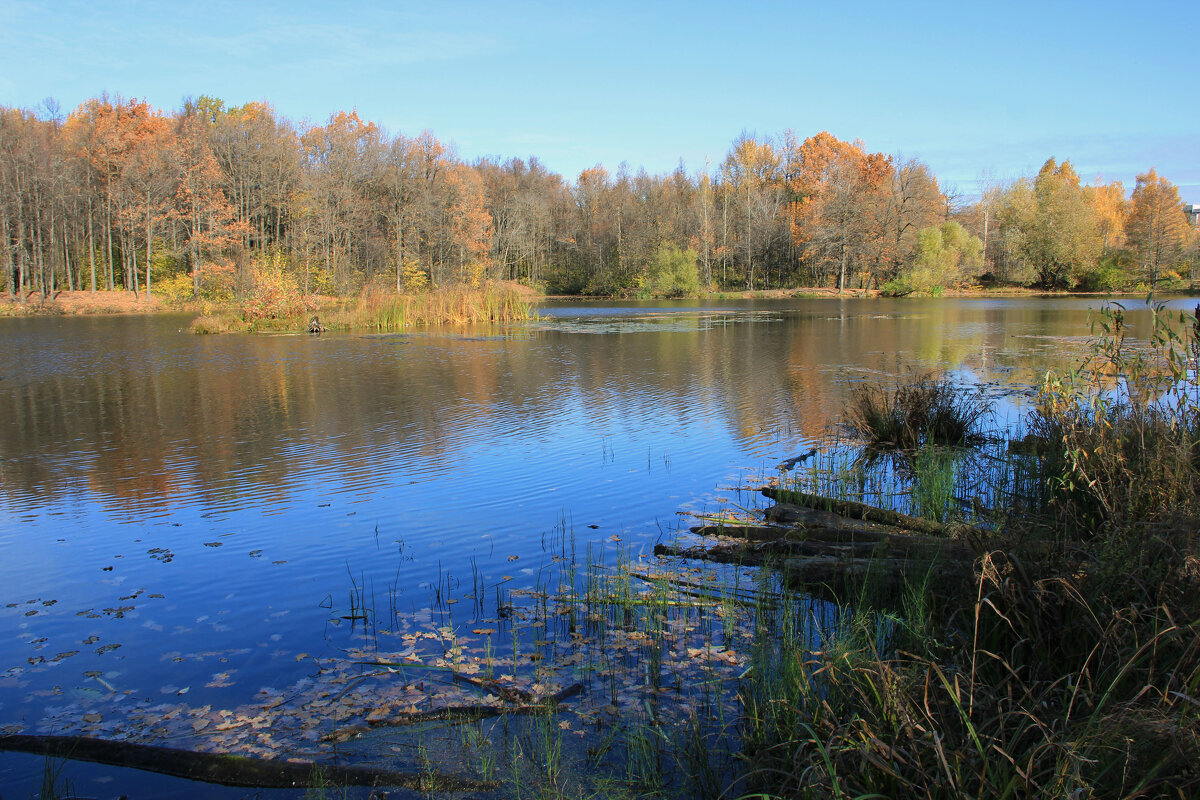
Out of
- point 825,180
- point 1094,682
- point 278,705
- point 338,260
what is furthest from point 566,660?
point 825,180

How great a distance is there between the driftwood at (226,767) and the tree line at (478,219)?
3448 centimetres

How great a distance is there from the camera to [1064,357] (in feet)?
63.3

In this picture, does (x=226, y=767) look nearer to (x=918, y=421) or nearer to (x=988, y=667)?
(x=988, y=667)

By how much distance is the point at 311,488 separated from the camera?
8.63 metres

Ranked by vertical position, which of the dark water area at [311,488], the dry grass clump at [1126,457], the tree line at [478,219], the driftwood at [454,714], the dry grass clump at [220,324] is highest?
the tree line at [478,219]

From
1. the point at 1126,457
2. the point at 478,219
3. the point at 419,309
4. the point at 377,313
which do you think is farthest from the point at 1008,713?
the point at 478,219

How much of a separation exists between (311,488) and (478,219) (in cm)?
5417

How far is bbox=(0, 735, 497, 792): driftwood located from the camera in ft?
10.8

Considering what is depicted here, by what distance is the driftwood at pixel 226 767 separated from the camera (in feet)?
10.8

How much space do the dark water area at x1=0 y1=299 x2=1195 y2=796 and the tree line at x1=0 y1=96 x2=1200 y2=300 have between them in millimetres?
22092

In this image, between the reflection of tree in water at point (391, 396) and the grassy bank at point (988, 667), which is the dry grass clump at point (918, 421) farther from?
the grassy bank at point (988, 667)

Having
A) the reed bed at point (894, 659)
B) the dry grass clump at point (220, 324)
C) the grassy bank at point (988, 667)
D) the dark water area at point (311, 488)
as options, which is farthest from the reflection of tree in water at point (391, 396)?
the grassy bank at point (988, 667)

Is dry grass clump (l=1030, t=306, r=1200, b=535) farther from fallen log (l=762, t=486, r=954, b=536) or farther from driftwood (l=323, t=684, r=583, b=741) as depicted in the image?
driftwood (l=323, t=684, r=583, b=741)

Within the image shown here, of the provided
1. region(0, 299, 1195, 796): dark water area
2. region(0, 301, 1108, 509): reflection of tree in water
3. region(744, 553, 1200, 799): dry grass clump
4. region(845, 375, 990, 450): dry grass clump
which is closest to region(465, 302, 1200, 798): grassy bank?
region(744, 553, 1200, 799): dry grass clump
